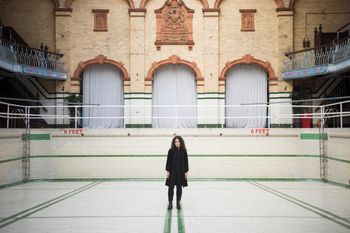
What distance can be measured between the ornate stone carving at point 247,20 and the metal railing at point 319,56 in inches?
95.0

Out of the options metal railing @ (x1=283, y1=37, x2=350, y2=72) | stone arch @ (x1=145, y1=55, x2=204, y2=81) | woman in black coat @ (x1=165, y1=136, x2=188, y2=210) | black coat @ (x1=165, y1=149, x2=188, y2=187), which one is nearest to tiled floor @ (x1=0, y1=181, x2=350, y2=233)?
woman in black coat @ (x1=165, y1=136, x2=188, y2=210)

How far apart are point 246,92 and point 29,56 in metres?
11.0

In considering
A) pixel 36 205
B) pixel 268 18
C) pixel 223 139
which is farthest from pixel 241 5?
pixel 36 205

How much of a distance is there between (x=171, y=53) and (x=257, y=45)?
4.52m

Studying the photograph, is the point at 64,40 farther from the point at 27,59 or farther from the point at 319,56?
the point at 319,56

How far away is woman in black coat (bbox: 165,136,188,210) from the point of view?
9.48 m

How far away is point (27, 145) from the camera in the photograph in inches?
597

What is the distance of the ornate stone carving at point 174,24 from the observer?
22.3 m

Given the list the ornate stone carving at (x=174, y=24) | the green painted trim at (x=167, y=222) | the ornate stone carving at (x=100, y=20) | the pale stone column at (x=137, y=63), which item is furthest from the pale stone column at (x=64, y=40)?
the green painted trim at (x=167, y=222)

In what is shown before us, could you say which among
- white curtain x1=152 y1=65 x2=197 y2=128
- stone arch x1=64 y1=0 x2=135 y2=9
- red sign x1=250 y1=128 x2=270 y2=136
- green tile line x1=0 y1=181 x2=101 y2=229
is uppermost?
stone arch x1=64 y1=0 x2=135 y2=9

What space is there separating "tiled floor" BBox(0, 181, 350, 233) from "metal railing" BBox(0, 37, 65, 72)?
6.82 m

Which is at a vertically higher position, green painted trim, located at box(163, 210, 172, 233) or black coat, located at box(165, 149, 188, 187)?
black coat, located at box(165, 149, 188, 187)

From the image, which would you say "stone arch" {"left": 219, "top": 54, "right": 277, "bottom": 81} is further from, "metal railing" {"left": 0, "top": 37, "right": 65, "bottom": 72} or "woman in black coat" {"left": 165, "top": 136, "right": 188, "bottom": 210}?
"woman in black coat" {"left": 165, "top": 136, "right": 188, "bottom": 210}

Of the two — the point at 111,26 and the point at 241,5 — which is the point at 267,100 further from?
the point at 111,26
